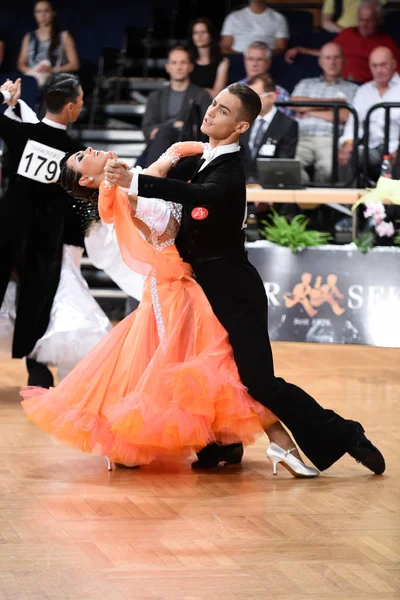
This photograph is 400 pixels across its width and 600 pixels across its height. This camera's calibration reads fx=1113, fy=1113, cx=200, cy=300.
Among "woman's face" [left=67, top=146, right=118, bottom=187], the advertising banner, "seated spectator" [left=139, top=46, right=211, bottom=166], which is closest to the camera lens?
"woman's face" [left=67, top=146, right=118, bottom=187]

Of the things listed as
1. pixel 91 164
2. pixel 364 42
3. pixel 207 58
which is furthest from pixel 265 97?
pixel 91 164

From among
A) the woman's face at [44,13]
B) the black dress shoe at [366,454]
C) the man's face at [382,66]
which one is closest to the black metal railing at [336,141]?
the man's face at [382,66]

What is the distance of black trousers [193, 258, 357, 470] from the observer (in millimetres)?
4156

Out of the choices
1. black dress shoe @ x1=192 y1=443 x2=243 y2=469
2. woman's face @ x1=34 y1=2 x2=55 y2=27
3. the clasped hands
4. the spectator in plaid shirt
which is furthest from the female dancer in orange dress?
woman's face @ x1=34 y1=2 x2=55 y2=27

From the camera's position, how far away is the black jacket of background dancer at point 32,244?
223 inches

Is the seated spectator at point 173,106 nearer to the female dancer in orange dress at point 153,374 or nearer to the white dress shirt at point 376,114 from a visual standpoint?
the white dress shirt at point 376,114

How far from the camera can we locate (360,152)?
8.99 meters

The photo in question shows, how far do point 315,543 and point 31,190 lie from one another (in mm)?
2810

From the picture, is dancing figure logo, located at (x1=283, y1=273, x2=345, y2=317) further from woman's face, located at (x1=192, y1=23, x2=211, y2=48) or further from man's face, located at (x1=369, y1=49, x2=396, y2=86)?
woman's face, located at (x1=192, y1=23, x2=211, y2=48)

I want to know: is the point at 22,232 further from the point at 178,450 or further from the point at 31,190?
the point at 178,450

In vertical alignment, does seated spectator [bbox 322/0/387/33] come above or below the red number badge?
above

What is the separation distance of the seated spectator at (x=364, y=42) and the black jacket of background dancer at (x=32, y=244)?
187 inches

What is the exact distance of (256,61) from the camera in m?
9.30

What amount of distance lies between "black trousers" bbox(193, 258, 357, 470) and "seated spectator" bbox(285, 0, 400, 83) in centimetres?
586
